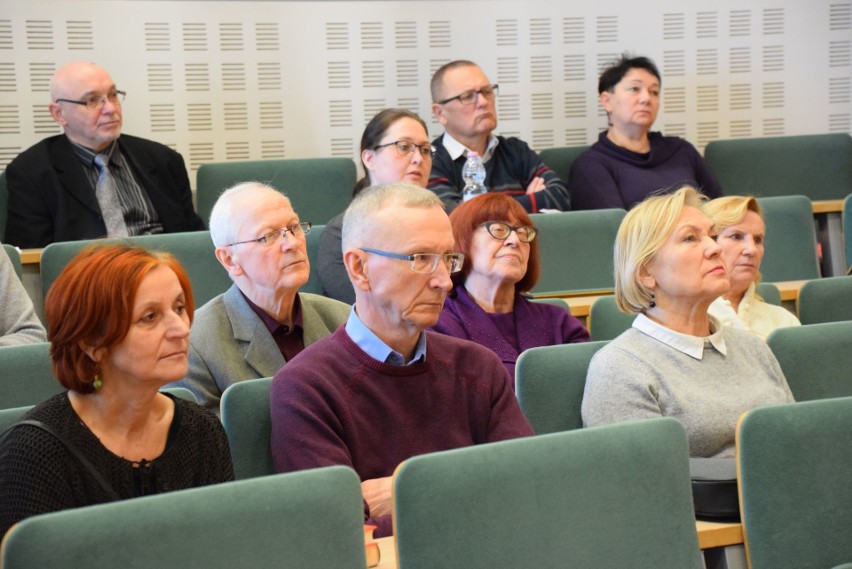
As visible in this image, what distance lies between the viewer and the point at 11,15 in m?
4.42

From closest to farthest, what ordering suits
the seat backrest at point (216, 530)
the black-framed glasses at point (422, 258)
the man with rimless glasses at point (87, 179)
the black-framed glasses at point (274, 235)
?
the seat backrest at point (216, 530) < the black-framed glasses at point (422, 258) < the black-framed glasses at point (274, 235) < the man with rimless glasses at point (87, 179)

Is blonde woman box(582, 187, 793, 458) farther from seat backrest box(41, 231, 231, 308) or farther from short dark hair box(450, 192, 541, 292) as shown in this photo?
seat backrest box(41, 231, 231, 308)

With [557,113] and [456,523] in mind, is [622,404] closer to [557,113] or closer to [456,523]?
[456,523]

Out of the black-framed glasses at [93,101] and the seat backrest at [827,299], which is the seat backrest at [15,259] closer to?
the black-framed glasses at [93,101]

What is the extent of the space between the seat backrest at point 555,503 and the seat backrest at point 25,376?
1088 mm

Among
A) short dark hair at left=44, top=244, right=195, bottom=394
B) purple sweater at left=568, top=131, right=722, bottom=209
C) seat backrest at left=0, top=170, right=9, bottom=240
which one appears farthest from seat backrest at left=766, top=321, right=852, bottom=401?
seat backrest at left=0, top=170, right=9, bottom=240

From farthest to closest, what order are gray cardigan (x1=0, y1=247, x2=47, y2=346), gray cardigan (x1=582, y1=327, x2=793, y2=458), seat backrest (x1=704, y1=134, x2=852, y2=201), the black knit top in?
seat backrest (x1=704, y1=134, x2=852, y2=201) < gray cardigan (x1=0, y1=247, x2=47, y2=346) < gray cardigan (x1=582, y1=327, x2=793, y2=458) < the black knit top

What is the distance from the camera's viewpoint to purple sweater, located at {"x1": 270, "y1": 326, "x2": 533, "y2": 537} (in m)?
2.01

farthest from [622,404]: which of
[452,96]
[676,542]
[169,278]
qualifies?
[452,96]

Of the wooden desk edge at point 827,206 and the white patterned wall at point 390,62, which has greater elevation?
the white patterned wall at point 390,62

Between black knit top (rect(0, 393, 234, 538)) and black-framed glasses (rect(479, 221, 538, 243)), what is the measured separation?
1.21m

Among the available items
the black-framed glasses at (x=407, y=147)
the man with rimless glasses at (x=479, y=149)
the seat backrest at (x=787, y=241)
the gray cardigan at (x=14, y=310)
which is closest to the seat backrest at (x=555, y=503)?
the gray cardigan at (x=14, y=310)

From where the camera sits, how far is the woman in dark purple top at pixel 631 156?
4.52 metres

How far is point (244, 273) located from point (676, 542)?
4.50 ft
